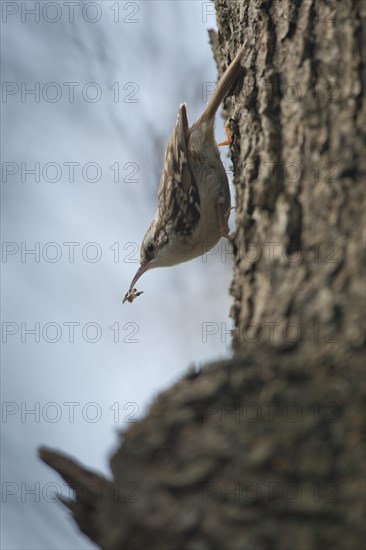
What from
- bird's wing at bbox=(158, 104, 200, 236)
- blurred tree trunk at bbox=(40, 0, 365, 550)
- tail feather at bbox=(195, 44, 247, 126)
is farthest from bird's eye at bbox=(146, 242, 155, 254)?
blurred tree trunk at bbox=(40, 0, 365, 550)

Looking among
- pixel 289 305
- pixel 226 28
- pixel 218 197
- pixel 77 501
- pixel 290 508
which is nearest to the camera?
pixel 290 508

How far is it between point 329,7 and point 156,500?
1570 mm

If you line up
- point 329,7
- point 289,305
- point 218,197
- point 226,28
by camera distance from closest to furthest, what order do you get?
1. point 289,305
2. point 329,7
3. point 226,28
4. point 218,197

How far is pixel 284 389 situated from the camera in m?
1.53

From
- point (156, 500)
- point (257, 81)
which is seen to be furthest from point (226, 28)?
point (156, 500)

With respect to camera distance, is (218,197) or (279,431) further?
(218,197)

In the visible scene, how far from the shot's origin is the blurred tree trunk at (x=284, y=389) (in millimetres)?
1398

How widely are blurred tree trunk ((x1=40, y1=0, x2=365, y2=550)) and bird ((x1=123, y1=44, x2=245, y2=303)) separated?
184 centimetres

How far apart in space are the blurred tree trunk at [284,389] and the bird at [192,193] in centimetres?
184

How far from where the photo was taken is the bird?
3922 millimetres

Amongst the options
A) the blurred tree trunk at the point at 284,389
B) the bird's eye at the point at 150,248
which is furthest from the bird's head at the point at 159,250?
the blurred tree trunk at the point at 284,389

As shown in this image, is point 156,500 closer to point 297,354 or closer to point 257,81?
point 297,354

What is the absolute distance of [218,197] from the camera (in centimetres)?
392

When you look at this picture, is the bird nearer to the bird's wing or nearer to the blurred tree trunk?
the bird's wing
